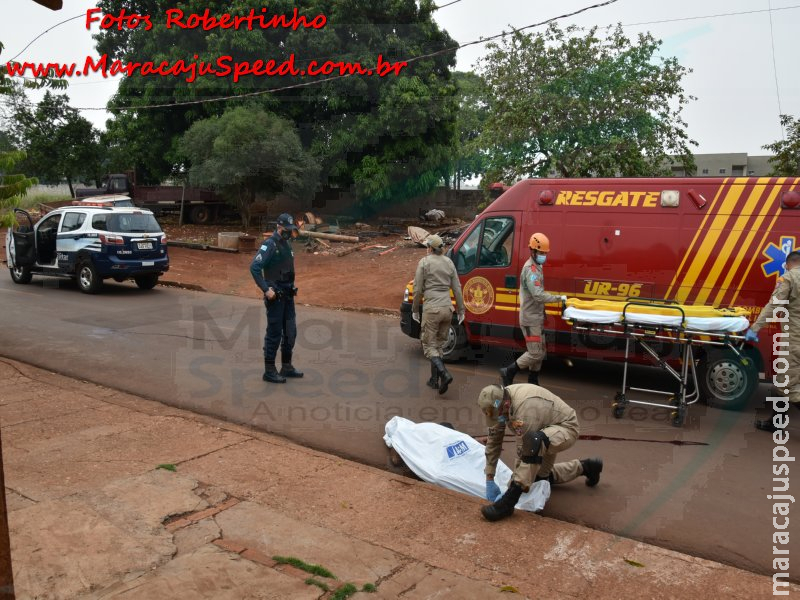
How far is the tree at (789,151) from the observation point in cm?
1588

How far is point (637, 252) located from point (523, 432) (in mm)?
4238

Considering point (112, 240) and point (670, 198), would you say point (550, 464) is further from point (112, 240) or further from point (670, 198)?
point (112, 240)

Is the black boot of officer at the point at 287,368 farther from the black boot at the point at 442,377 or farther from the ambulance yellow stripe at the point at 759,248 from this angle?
the ambulance yellow stripe at the point at 759,248

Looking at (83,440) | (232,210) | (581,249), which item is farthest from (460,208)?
(83,440)

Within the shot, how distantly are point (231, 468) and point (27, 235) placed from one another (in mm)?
12898

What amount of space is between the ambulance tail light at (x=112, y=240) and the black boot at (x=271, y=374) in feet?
26.2

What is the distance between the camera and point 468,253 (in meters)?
9.71

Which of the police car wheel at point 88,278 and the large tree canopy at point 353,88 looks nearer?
the police car wheel at point 88,278

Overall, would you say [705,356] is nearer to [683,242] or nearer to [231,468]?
[683,242]

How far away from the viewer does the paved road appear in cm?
530

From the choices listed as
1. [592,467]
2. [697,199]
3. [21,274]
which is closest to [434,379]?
[592,467]

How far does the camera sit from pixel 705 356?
315 inches

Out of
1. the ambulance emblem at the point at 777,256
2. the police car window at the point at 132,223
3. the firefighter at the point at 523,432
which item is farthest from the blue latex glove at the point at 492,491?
the police car window at the point at 132,223

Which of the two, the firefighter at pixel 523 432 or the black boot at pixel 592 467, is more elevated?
the firefighter at pixel 523 432
